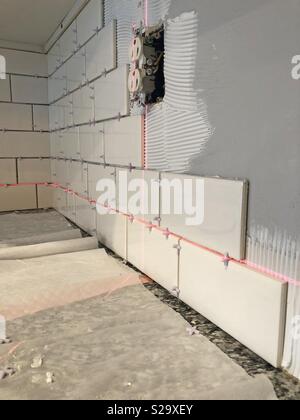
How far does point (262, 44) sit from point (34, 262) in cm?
254

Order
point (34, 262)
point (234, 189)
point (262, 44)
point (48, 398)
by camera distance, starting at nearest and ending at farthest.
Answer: point (48, 398) < point (262, 44) < point (234, 189) < point (34, 262)

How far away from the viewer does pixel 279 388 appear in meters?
1.57

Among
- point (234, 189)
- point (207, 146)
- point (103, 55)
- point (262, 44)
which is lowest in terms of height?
point (234, 189)

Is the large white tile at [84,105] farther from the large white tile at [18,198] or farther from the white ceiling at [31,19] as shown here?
the large white tile at [18,198]

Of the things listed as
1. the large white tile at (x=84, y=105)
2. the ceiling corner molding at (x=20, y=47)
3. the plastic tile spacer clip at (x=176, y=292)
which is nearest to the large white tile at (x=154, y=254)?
the plastic tile spacer clip at (x=176, y=292)

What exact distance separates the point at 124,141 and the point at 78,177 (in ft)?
5.20

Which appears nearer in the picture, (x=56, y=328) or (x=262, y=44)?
(x=262, y=44)

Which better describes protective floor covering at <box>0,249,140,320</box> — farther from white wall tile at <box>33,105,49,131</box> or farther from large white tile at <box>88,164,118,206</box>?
white wall tile at <box>33,105,49,131</box>

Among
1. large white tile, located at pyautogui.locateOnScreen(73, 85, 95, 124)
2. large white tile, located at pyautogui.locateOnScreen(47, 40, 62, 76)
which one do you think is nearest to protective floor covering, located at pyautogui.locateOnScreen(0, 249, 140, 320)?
large white tile, located at pyautogui.locateOnScreen(73, 85, 95, 124)

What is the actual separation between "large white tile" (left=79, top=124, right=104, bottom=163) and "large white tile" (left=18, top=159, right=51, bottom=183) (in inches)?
72.4

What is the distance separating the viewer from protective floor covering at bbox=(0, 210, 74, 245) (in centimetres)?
432

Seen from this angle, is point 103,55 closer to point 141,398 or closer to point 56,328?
point 56,328

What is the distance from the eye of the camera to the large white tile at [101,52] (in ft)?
10.8

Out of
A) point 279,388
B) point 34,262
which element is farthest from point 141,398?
point 34,262
